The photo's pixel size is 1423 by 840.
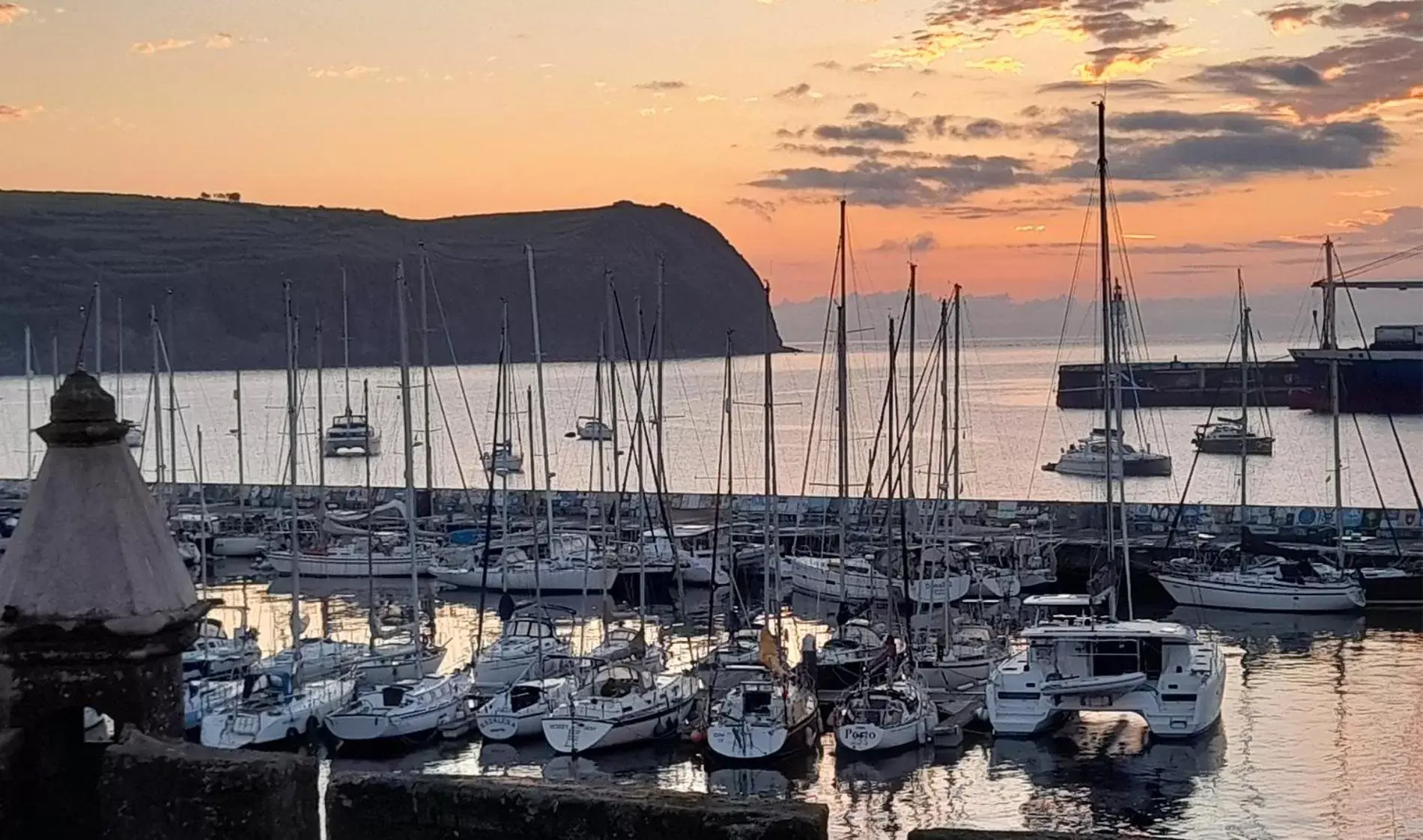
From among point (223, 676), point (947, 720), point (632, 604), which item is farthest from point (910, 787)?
point (632, 604)

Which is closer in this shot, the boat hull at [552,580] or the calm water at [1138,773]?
the calm water at [1138,773]

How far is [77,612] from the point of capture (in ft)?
16.8

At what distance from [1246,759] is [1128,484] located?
54.0 meters

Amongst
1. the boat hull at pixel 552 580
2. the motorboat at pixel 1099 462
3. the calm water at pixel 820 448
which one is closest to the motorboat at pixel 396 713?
the boat hull at pixel 552 580

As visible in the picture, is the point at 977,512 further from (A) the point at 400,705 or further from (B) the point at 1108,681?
(A) the point at 400,705

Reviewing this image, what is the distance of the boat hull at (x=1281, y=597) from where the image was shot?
3569 cm

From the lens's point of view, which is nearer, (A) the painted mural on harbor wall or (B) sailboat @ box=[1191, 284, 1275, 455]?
(A) the painted mural on harbor wall

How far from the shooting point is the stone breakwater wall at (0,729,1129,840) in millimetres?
4352

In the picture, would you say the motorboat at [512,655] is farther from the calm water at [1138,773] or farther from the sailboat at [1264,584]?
the sailboat at [1264,584]

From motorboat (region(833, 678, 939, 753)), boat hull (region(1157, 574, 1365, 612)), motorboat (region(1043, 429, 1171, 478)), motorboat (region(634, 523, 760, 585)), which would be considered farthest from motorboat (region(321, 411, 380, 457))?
motorboat (region(833, 678, 939, 753))

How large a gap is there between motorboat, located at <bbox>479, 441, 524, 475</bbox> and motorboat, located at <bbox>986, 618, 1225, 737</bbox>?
12654mm

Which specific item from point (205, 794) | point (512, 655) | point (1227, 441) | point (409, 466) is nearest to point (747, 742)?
point (512, 655)

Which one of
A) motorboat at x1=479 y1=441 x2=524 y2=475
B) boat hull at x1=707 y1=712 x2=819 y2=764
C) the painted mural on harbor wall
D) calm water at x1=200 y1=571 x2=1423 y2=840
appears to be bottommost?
calm water at x1=200 y1=571 x2=1423 y2=840

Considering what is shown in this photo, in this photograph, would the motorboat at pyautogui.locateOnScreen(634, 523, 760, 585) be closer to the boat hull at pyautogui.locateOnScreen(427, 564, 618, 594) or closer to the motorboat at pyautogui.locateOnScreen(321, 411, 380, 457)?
the boat hull at pyautogui.locateOnScreen(427, 564, 618, 594)
